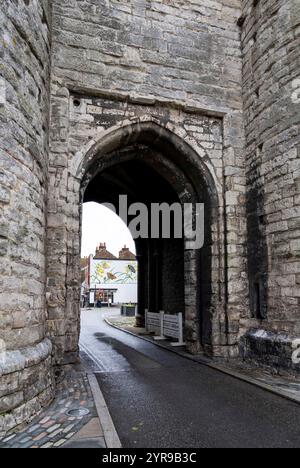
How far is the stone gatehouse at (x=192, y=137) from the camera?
17.6 feet

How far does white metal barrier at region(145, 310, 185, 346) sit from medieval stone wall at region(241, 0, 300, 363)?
249 cm

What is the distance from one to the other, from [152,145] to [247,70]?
2.22 metres

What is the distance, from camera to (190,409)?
390cm

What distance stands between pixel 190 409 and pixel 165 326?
5.46 m

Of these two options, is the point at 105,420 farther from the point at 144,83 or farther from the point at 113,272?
the point at 113,272

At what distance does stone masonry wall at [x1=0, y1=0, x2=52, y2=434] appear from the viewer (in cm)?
343

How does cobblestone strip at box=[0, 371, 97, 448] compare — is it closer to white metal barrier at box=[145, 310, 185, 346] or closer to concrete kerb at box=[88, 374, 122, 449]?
concrete kerb at box=[88, 374, 122, 449]

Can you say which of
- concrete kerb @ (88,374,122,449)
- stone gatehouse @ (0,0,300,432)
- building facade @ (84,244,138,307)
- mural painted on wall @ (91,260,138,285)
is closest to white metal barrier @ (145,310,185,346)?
stone gatehouse @ (0,0,300,432)

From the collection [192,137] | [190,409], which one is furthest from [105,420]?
[192,137]

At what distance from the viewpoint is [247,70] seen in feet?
22.8

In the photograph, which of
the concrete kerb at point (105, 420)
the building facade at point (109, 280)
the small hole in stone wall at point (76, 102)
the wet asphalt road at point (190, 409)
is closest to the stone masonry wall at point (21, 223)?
the concrete kerb at point (105, 420)

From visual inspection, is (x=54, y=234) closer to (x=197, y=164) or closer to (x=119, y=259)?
(x=197, y=164)

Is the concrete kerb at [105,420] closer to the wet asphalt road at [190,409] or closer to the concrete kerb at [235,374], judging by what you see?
the wet asphalt road at [190,409]
